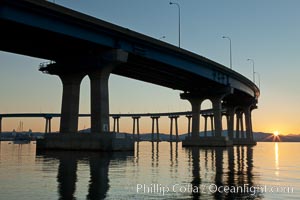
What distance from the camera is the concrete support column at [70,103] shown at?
64438mm

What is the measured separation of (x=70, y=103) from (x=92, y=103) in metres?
6.64

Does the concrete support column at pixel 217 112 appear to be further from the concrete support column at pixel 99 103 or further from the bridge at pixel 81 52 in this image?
the concrete support column at pixel 99 103

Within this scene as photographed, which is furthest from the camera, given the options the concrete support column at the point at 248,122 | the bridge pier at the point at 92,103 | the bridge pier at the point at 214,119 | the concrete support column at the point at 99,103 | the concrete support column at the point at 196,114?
the concrete support column at the point at 248,122

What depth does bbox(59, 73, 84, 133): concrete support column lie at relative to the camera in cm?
6444

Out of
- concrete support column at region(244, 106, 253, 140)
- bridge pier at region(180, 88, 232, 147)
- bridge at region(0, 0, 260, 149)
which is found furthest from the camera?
concrete support column at region(244, 106, 253, 140)

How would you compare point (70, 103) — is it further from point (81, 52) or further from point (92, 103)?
point (81, 52)

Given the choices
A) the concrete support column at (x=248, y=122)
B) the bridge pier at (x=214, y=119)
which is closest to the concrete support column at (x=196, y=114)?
the bridge pier at (x=214, y=119)

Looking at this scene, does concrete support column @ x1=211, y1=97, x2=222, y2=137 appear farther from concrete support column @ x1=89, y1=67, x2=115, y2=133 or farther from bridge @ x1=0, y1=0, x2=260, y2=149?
concrete support column @ x1=89, y1=67, x2=115, y2=133

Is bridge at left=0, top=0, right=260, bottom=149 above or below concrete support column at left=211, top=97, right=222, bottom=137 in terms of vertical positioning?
above

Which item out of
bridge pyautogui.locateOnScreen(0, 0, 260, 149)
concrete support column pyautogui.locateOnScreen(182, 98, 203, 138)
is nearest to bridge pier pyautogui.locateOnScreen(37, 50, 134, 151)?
bridge pyautogui.locateOnScreen(0, 0, 260, 149)

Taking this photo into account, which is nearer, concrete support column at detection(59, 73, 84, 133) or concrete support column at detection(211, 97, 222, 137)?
concrete support column at detection(59, 73, 84, 133)

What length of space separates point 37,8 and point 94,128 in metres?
19.9

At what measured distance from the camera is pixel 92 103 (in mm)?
59531

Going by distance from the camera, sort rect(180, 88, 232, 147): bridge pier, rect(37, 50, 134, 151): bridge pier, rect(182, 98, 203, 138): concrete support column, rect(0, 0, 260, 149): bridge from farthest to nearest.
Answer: rect(182, 98, 203, 138): concrete support column → rect(180, 88, 232, 147): bridge pier → rect(37, 50, 134, 151): bridge pier → rect(0, 0, 260, 149): bridge
